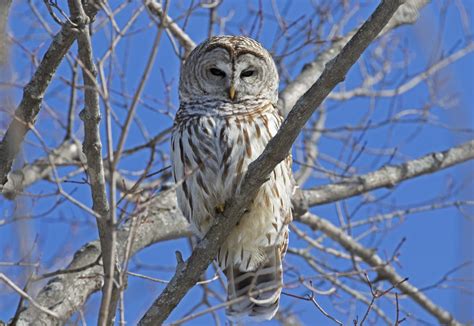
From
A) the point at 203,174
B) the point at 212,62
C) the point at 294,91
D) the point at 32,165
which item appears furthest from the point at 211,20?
the point at 203,174

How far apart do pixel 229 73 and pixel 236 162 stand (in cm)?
86

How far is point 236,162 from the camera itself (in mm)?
4637

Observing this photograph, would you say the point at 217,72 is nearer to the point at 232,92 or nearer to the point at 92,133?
the point at 232,92

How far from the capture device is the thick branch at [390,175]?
624 centimetres

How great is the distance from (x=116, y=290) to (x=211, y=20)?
154 inches

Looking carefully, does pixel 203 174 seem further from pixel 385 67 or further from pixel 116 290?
pixel 385 67

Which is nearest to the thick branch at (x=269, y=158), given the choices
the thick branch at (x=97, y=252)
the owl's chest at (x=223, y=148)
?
the thick branch at (x=97, y=252)

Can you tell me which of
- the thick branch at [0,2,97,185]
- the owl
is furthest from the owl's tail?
the thick branch at [0,2,97,185]

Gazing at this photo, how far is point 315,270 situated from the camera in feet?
21.7

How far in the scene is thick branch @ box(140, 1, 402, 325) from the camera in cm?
332

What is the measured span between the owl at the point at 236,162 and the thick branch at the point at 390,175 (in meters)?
1.16

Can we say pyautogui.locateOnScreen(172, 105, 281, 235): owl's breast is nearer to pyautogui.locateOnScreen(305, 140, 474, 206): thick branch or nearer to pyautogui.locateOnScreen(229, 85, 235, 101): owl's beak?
pyautogui.locateOnScreen(229, 85, 235, 101): owl's beak

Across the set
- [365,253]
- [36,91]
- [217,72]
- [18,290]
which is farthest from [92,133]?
[365,253]

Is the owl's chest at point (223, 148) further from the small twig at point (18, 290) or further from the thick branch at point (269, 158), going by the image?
the small twig at point (18, 290)
